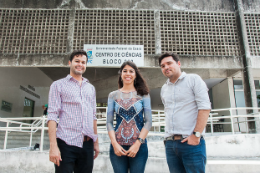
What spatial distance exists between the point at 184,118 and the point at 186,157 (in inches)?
13.7

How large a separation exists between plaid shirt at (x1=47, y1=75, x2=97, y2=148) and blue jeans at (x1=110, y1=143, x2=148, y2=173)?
384 mm

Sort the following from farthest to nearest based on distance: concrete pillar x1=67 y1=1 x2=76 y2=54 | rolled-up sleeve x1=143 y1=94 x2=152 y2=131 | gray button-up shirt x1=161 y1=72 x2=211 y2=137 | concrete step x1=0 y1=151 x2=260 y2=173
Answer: concrete pillar x1=67 y1=1 x2=76 y2=54 → concrete step x1=0 y1=151 x2=260 y2=173 → rolled-up sleeve x1=143 y1=94 x2=152 y2=131 → gray button-up shirt x1=161 y1=72 x2=211 y2=137

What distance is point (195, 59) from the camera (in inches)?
300

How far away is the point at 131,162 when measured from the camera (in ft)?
5.83

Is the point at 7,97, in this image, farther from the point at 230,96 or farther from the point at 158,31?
the point at 230,96

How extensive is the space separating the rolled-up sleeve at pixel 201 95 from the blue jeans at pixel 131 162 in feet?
2.15

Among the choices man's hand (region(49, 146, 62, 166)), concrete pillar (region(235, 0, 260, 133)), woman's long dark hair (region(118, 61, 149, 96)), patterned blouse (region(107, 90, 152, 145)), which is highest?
concrete pillar (region(235, 0, 260, 133))

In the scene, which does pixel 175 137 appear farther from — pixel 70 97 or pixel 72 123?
pixel 70 97

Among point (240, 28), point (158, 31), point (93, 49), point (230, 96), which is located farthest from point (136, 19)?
point (230, 96)

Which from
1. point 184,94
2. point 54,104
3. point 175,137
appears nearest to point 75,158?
point 54,104

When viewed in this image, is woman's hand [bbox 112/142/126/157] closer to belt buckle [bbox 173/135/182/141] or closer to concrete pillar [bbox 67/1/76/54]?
belt buckle [bbox 173/135/182/141]

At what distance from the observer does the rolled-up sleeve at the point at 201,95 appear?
174 centimetres

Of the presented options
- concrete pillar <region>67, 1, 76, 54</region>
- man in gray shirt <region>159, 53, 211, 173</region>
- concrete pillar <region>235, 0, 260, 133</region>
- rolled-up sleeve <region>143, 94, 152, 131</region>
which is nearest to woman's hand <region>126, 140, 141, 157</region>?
rolled-up sleeve <region>143, 94, 152, 131</region>

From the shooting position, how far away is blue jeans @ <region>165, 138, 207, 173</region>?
1.68 metres
